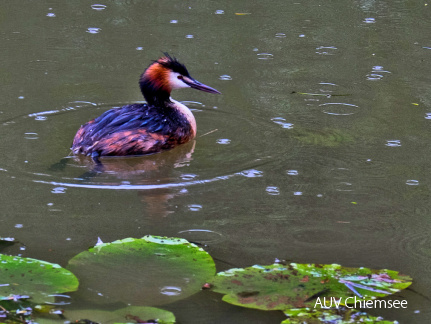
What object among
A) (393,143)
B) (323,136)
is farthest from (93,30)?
(393,143)

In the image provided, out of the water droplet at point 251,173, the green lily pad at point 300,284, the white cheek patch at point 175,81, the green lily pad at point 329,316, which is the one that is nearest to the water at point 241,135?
the water droplet at point 251,173

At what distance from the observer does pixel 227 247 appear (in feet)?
16.2

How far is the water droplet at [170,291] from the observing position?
4293 mm

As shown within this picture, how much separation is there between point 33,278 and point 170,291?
792 mm

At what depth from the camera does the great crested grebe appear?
6598 millimetres

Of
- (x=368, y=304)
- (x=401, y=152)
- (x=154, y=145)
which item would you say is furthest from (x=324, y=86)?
(x=368, y=304)

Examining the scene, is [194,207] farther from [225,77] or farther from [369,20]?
[369,20]

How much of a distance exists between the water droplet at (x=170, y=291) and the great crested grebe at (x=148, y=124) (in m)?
2.41

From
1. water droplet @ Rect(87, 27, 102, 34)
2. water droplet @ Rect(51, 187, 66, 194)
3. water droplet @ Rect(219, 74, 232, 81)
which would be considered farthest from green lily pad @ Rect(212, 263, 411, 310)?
water droplet @ Rect(87, 27, 102, 34)

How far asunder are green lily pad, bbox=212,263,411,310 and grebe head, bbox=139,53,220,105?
312 centimetres

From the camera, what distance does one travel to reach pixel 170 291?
4.31 m

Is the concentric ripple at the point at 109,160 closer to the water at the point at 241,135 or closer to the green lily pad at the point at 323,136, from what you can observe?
the water at the point at 241,135

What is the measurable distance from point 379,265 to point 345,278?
0.53 m

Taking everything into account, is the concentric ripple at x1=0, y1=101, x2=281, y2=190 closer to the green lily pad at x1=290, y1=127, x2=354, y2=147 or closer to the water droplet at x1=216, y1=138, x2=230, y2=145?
the water droplet at x1=216, y1=138, x2=230, y2=145
